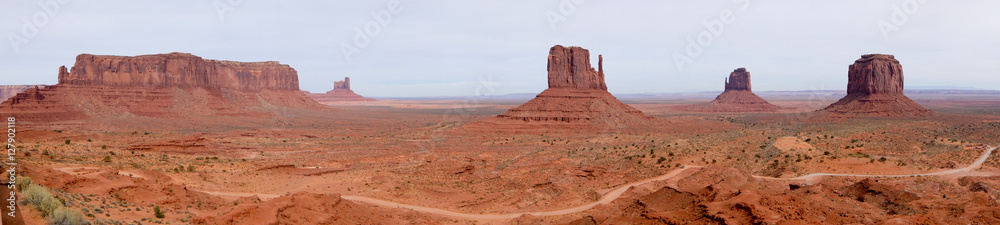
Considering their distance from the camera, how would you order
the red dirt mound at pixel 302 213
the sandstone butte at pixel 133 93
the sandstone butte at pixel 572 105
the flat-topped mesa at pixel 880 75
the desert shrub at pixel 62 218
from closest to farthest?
the desert shrub at pixel 62 218
the red dirt mound at pixel 302 213
the sandstone butte at pixel 572 105
the sandstone butte at pixel 133 93
the flat-topped mesa at pixel 880 75

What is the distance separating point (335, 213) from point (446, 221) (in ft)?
18.8

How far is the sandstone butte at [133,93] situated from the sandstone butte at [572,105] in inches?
2274

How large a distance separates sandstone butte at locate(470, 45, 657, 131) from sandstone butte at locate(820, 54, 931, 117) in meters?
37.3

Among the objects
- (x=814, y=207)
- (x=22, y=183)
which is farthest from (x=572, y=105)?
(x=22, y=183)

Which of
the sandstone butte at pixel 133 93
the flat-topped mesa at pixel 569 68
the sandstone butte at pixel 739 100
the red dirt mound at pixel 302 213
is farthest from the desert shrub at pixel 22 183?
the sandstone butte at pixel 739 100

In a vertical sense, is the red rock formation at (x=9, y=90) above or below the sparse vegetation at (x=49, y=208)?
above

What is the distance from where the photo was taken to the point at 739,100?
14800cm

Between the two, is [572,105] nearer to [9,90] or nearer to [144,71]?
[144,71]

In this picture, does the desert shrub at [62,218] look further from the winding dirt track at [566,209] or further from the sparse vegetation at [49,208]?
the winding dirt track at [566,209]

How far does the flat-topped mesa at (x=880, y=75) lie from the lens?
91125 millimetres

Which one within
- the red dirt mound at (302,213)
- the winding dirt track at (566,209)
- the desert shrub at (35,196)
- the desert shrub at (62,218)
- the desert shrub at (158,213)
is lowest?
the winding dirt track at (566,209)

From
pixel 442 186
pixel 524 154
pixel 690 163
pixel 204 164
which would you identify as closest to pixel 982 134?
pixel 690 163

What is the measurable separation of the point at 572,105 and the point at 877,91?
2134 inches

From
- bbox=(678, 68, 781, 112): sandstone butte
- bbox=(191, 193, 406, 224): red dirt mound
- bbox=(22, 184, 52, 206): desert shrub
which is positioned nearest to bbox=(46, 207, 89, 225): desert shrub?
bbox=(22, 184, 52, 206): desert shrub
